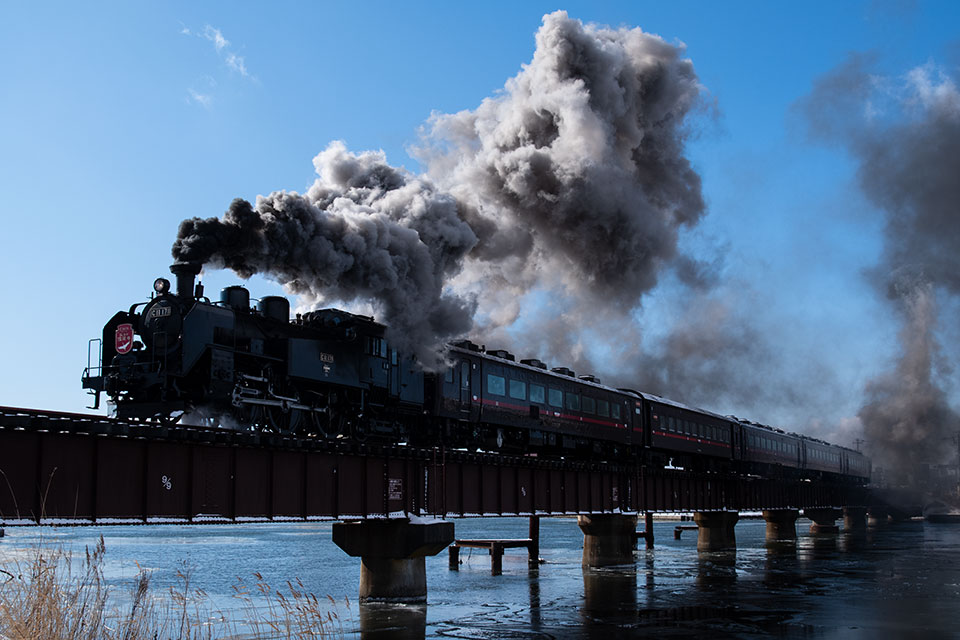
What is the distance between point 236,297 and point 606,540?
89.6 ft

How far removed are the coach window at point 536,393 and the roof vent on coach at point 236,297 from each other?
14711mm

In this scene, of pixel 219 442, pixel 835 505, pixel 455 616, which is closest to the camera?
pixel 219 442

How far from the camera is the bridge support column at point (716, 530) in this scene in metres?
57.3

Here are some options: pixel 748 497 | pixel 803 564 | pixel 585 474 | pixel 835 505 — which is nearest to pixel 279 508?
pixel 585 474

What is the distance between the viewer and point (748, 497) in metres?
56.2

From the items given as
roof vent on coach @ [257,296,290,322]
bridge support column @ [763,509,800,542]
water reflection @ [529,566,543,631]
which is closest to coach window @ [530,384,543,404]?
water reflection @ [529,566,543,631]

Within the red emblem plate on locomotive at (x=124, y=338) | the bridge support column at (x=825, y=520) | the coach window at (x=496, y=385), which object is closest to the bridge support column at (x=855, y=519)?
the bridge support column at (x=825, y=520)

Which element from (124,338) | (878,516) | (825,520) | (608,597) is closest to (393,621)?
(608,597)

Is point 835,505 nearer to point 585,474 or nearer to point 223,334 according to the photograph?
point 585,474

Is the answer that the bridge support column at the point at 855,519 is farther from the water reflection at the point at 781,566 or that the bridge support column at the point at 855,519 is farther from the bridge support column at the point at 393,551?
the bridge support column at the point at 393,551

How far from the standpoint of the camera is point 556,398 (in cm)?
3688

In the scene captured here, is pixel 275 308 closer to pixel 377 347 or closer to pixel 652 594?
pixel 377 347

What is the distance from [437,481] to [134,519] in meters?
11.2

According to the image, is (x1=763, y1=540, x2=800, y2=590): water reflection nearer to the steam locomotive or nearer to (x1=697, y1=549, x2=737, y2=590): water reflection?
(x1=697, y1=549, x2=737, y2=590): water reflection
